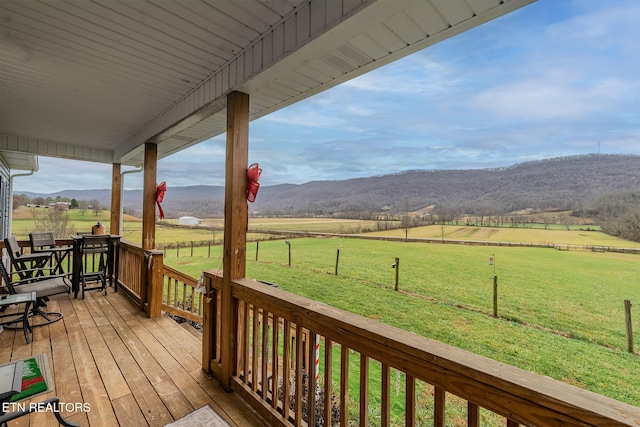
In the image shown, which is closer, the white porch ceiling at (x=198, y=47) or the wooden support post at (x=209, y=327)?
the white porch ceiling at (x=198, y=47)

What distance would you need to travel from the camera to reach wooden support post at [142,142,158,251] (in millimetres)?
4133

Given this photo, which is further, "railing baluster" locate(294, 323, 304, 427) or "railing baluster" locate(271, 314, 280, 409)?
"railing baluster" locate(271, 314, 280, 409)

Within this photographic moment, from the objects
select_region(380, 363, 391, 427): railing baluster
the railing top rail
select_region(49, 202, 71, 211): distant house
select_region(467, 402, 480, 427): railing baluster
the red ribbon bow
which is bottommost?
the railing top rail

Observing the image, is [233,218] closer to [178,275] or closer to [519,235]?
[178,275]

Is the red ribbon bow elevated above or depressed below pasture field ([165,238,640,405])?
above

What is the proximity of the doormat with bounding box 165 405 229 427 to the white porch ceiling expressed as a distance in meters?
2.48

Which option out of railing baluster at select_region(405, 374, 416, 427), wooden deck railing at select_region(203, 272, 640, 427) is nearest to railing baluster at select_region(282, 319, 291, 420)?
wooden deck railing at select_region(203, 272, 640, 427)

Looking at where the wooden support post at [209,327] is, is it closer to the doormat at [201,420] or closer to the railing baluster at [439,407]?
the doormat at [201,420]

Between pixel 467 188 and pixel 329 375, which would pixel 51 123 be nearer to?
pixel 329 375

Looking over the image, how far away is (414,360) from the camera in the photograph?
1133mm

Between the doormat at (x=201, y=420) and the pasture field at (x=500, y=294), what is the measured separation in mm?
1885

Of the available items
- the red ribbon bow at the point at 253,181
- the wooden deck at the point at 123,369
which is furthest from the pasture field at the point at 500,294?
the red ribbon bow at the point at 253,181

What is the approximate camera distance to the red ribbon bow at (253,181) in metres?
2.30

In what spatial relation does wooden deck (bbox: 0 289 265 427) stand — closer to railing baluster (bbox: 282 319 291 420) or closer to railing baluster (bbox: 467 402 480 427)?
railing baluster (bbox: 282 319 291 420)
